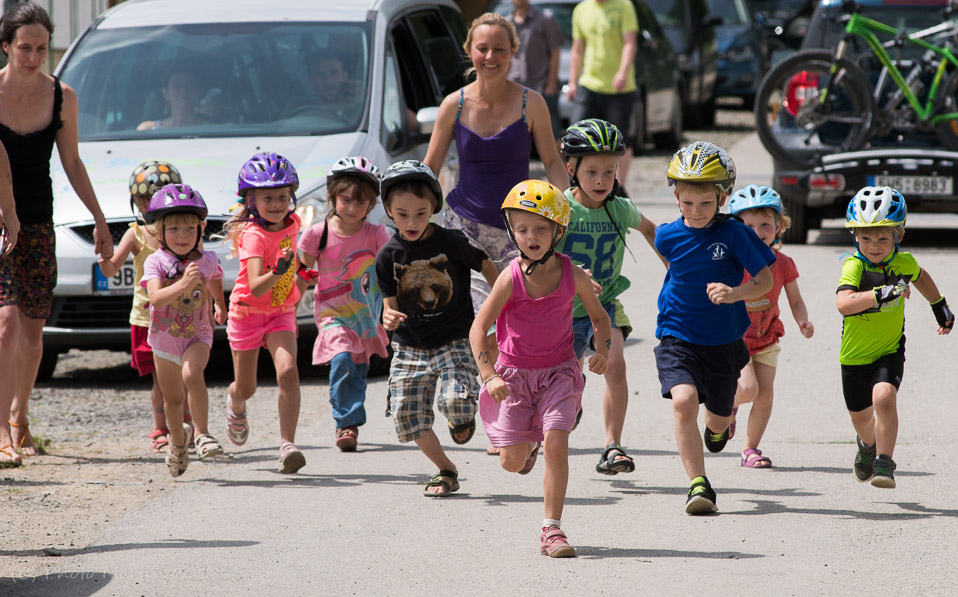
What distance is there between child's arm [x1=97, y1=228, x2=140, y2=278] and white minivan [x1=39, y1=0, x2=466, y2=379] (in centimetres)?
92

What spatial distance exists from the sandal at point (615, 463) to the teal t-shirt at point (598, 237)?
703mm

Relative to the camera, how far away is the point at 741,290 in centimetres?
586

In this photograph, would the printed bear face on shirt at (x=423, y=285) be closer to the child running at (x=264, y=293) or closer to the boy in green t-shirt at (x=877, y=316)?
the child running at (x=264, y=293)

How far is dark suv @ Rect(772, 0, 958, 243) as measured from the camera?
1216 centimetres

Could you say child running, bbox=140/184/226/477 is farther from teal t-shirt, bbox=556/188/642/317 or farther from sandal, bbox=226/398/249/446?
teal t-shirt, bbox=556/188/642/317

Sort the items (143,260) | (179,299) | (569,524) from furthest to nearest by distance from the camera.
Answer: (143,260) < (179,299) < (569,524)

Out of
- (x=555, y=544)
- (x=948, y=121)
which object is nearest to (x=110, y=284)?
(x=555, y=544)

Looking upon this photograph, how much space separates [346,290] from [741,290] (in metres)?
2.02

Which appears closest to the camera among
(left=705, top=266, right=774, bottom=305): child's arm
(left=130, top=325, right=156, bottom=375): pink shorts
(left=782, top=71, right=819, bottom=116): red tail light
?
(left=705, top=266, right=774, bottom=305): child's arm

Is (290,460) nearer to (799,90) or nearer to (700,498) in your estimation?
(700,498)

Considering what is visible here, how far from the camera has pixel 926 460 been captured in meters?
→ 6.76

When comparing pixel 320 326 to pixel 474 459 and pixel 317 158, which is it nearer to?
pixel 474 459

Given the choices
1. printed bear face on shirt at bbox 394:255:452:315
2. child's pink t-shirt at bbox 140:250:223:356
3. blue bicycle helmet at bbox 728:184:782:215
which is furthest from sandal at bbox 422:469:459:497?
blue bicycle helmet at bbox 728:184:782:215

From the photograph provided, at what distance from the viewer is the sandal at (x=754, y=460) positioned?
22.1 feet
